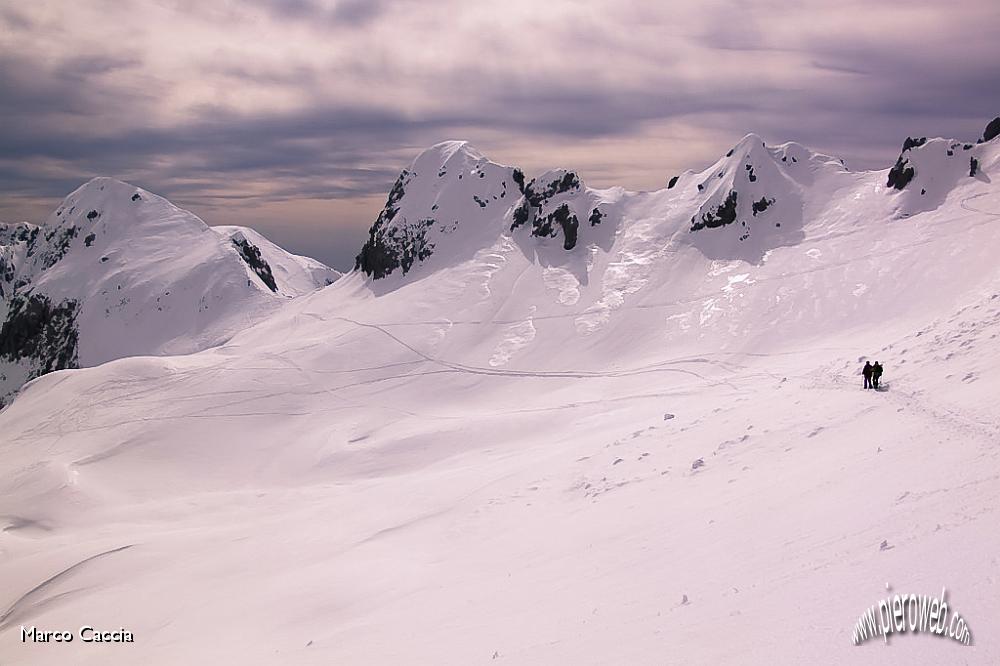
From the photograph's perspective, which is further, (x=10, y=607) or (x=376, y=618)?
(x=10, y=607)

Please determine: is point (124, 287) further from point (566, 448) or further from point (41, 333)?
point (566, 448)

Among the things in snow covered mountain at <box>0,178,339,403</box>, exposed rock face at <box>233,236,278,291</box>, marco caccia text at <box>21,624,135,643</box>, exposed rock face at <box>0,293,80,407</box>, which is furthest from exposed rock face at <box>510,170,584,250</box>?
exposed rock face at <box>0,293,80,407</box>

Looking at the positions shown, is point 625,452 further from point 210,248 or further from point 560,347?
point 210,248

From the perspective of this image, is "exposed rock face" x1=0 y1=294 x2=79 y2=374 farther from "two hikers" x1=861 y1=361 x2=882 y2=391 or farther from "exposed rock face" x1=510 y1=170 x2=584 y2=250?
"two hikers" x1=861 y1=361 x2=882 y2=391

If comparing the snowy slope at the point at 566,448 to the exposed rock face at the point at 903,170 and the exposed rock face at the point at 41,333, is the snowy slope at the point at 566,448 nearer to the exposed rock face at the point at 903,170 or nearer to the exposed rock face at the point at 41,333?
the exposed rock face at the point at 903,170

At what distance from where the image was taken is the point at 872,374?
2336 cm

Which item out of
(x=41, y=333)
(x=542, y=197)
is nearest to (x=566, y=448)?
(x=542, y=197)

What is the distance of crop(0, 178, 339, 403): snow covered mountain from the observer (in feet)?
463

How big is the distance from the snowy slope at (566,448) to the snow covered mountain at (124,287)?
4233cm

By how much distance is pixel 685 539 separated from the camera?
50.3 ft

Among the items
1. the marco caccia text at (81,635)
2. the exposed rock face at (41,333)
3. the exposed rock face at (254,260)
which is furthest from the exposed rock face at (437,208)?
the exposed rock face at (41,333)

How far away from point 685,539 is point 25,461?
67945mm

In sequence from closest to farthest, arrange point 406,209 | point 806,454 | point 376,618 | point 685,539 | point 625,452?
point 685,539 < point 376,618 < point 806,454 < point 625,452 < point 406,209

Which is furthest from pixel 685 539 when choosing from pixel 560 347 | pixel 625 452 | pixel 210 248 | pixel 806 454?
pixel 210 248
